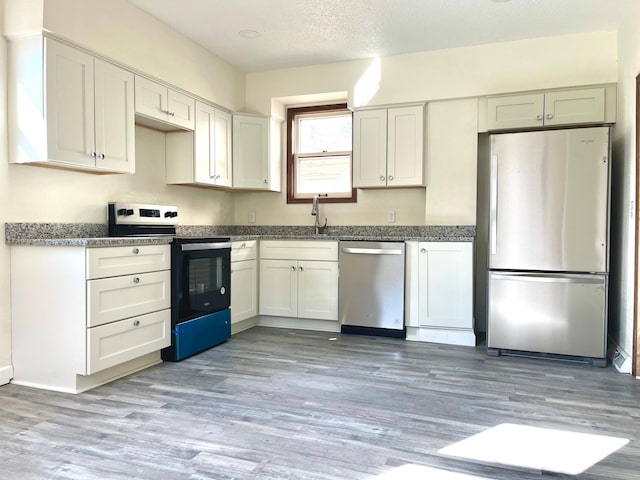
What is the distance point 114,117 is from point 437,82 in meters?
2.71

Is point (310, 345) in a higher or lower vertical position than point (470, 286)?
lower

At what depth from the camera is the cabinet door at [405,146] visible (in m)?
4.09

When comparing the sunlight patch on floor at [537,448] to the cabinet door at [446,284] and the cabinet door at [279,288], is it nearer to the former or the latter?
the cabinet door at [446,284]

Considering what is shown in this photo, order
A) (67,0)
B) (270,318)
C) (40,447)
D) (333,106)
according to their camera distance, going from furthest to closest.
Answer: (333,106) → (270,318) → (67,0) → (40,447)

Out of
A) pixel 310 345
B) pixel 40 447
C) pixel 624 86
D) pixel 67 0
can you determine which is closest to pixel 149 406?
pixel 40 447

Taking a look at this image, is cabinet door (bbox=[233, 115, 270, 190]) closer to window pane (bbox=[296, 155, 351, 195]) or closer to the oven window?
window pane (bbox=[296, 155, 351, 195])

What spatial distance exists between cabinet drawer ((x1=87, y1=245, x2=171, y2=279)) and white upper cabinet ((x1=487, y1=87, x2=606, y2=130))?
2808mm

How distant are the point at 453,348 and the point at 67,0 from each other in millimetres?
3637

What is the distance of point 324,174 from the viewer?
4812 mm

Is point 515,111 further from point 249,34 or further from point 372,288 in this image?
point 249,34

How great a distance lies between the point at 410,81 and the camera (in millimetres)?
4125

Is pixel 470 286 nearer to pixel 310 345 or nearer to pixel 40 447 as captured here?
pixel 310 345

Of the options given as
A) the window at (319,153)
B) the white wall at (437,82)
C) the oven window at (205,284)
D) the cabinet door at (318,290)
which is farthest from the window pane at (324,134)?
the oven window at (205,284)

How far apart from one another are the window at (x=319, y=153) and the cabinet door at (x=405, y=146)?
1.96ft
